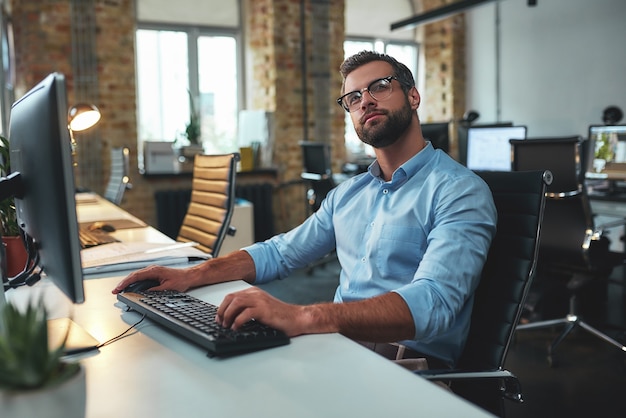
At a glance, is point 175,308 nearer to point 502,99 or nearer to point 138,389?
point 138,389

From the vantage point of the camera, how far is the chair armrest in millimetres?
1238

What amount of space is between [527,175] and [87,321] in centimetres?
107

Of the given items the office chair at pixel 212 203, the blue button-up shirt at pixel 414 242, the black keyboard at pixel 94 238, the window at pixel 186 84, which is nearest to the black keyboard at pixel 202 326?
the blue button-up shirt at pixel 414 242

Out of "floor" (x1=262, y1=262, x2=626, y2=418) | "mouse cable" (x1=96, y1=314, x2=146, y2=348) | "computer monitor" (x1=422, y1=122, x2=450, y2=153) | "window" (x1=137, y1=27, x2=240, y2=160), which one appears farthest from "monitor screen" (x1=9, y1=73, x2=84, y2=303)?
"window" (x1=137, y1=27, x2=240, y2=160)

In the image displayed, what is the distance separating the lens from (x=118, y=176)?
497cm

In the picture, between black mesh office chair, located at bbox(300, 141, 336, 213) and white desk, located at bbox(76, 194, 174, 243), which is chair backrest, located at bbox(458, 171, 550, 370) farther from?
black mesh office chair, located at bbox(300, 141, 336, 213)

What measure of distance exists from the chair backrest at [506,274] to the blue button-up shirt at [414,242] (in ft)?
0.14

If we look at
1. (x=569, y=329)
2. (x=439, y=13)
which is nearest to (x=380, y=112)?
(x=569, y=329)

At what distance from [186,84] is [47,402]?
5864mm

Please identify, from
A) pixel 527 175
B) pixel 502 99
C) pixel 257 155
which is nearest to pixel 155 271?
pixel 527 175

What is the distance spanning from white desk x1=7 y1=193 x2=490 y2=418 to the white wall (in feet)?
19.3

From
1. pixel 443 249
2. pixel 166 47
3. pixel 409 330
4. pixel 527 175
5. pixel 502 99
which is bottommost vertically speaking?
pixel 409 330

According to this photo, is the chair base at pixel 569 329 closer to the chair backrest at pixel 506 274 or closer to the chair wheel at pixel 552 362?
the chair wheel at pixel 552 362

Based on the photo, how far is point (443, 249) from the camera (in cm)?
133
